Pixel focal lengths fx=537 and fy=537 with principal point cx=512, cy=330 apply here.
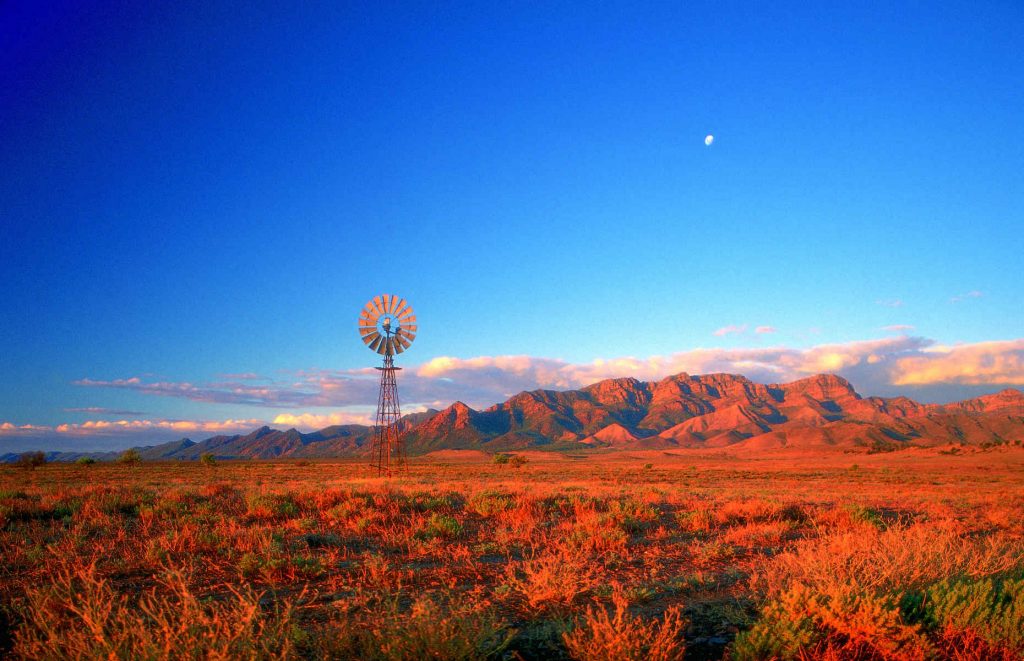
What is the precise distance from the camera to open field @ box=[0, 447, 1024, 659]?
15.2 ft

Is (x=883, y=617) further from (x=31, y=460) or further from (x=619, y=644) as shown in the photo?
(x=31, y=460)

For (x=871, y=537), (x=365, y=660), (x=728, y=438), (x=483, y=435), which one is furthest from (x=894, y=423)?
(x=365, y=660)

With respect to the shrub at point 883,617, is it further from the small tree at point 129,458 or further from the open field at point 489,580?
the small tree at point 129,458

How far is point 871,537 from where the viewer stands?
30.9 feet

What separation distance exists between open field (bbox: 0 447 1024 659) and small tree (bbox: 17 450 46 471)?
60075 mm

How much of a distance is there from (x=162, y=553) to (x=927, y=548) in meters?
11.3

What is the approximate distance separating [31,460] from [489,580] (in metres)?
75.7

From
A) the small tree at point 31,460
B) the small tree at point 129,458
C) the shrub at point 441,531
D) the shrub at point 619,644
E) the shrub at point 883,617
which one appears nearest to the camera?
the shrub at point 619,644

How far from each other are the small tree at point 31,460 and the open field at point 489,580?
197ft

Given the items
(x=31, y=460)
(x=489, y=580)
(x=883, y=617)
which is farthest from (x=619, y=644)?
(x=31, y=460)

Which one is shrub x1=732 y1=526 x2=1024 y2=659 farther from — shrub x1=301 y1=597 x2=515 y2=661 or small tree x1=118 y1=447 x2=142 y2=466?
small tree x1=118 y1=447 x2=142 y2=466

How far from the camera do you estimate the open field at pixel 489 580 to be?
464 centimetres

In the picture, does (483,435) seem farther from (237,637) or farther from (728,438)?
(237,637)

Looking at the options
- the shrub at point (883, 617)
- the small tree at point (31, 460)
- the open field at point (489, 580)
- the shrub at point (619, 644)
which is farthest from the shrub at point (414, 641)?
the small tree at point (31, 460)
